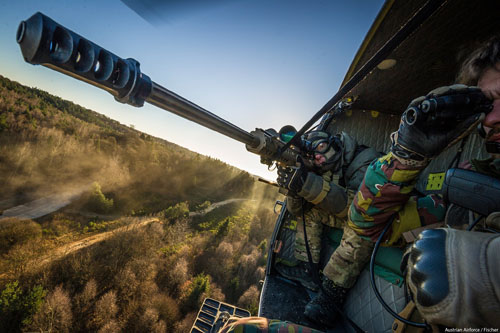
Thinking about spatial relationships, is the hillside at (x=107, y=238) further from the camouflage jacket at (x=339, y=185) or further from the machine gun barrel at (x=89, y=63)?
the machine gun barrel at (x=89, y=63)

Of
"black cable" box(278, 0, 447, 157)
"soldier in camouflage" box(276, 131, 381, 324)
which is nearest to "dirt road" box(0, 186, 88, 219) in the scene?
"soldier in camouflage" box(276, 131, 381, 324)

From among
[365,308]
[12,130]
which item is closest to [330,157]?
[365,308]

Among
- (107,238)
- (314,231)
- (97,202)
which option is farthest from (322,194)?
(97,202)

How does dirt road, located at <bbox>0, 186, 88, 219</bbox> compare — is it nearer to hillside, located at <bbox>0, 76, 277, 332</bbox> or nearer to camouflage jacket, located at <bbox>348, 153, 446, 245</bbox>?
hillside, located at <bbox>0, 76, 277, 332</bbox>

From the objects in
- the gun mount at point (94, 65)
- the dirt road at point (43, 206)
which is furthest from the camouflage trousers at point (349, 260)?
the dirt road at point (43, 206)

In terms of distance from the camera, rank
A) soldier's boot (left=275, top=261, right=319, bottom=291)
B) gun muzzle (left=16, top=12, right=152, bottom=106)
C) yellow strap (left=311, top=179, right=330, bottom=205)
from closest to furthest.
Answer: gun muzzle (left=16, top=12, right=152, bottom=106)
yellow strap (left=311, top=179, right=330, bottom=205)
soldier's boot (left=275, top=261, right=319, bottom=291)

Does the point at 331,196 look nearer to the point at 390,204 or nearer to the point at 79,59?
the point at 390,204
